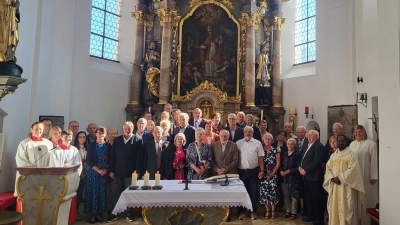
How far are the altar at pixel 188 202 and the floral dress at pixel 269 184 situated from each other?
2.26 meters

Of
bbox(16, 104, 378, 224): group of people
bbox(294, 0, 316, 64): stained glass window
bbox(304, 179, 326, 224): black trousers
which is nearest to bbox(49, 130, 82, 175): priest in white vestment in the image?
bbox(16, 104, 378, 224): group of people

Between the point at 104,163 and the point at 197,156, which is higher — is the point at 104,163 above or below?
below

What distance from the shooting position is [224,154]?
20.7 ft

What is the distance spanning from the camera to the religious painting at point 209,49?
12.1 meters

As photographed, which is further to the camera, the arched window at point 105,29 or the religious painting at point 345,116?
the arched window at point 105,29

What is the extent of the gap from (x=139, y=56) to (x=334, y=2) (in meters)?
6.50

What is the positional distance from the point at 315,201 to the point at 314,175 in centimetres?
47

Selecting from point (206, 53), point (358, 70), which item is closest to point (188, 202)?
point (358, 70)

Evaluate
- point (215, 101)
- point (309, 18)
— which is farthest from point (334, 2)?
point (215, 101)

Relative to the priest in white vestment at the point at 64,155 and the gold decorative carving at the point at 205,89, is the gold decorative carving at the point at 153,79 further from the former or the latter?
the priest in white vestment at the point at 64,155

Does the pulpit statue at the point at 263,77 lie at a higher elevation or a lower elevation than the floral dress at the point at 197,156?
higher

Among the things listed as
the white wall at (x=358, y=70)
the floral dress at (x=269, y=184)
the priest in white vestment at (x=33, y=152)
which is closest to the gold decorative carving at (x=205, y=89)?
the white wall at (x=358, y=70)

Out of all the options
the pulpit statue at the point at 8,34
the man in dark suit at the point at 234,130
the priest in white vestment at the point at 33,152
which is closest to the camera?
the pulpit statue at the point at 8,34

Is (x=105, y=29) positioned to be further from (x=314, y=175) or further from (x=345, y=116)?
(x=314, y=175)
